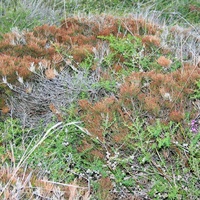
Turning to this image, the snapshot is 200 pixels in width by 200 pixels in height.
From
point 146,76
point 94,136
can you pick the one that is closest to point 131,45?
point 146,76

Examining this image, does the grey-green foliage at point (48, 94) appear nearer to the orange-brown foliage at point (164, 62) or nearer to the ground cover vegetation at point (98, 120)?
the ground cover vegetation at point (98, 120)

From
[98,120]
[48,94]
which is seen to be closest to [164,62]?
[98,120]

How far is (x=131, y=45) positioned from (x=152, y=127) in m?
1.22

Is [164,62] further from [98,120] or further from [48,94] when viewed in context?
[48,94]

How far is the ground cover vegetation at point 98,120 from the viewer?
3016 millimetres

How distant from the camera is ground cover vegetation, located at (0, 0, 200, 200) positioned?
3016mm

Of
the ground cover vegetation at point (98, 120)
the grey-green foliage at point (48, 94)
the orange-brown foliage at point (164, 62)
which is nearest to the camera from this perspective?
the ground cover vegetation at point (98, 120)

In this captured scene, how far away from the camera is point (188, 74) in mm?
3562

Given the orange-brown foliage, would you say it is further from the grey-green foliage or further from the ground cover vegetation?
the grey-green foliage

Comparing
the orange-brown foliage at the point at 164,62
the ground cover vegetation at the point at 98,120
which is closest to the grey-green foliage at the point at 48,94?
the ground cover vegetation at the point at 98,120

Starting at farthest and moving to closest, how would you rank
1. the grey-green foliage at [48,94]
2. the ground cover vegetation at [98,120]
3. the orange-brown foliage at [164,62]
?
the grey-green foliage at [48,94], the orange-brown foliage at [164,62], the ground cover vegetation at [98,120]

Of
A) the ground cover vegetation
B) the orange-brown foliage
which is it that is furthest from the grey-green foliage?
the orange-brown foliage

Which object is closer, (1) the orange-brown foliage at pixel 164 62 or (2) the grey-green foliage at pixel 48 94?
(1) the orange-brown foliage at pixel 164 62

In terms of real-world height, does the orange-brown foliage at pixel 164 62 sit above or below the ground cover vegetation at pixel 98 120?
above
